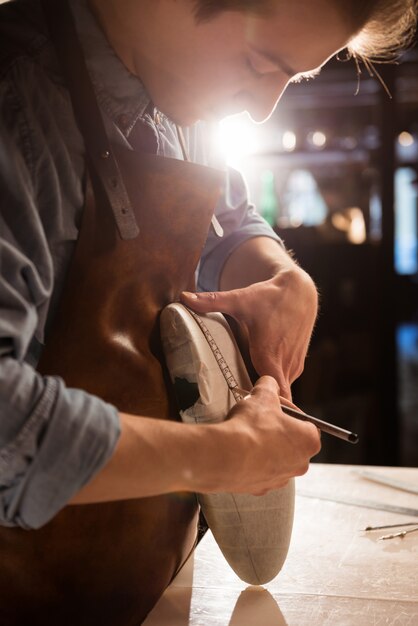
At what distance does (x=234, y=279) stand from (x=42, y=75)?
63cm

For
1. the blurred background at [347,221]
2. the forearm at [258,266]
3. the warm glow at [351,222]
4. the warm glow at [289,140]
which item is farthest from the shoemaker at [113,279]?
the warm glow at [289,140]

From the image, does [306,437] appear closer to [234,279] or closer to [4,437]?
[4,437]

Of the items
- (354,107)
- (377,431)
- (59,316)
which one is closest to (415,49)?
(354,107)

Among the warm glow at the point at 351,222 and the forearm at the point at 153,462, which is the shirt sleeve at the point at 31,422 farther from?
the warm glow at the point at 351,222

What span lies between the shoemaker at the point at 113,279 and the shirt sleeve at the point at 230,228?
36 cm

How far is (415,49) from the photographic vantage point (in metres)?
3.99

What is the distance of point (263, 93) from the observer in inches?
39.4

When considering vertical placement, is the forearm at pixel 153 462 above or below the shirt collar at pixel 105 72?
below

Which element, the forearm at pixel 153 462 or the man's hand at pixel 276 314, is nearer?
the forearm at pixel 153 462

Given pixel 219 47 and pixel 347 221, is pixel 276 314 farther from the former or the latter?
pixel 347 221

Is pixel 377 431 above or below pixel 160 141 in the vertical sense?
below

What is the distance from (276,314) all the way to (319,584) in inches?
15.9

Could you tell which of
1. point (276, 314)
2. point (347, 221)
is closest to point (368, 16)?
point (276, 314)

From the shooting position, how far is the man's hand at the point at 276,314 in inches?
45.6
